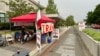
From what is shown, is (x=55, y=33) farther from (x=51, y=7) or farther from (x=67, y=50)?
(x=51, y=7)

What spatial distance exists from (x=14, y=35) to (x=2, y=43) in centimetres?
343

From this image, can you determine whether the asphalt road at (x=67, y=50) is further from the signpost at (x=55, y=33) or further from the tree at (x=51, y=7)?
the tree at (x=51, y=7)

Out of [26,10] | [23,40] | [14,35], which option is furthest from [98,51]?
[26,10]

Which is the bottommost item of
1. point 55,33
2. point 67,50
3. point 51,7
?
point 67,50

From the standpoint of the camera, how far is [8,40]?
15.6 metres

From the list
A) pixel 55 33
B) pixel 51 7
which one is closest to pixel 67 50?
pixel 55 33

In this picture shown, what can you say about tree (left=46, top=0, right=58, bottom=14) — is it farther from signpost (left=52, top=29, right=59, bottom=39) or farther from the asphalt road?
the asphalt road

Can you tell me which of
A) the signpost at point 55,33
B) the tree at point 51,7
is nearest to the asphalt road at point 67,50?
the signpost at point 55,33

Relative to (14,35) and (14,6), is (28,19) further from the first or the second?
(14,6)

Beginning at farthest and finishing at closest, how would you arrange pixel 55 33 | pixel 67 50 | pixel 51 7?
pixel 51 7 < pixel 55 33 < pixel 67 50

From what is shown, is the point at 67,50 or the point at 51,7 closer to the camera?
the point at 67,50

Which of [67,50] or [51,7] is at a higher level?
[51,7]

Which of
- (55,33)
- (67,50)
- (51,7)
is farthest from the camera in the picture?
(51,7)

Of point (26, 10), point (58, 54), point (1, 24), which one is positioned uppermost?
point (26, 10)
